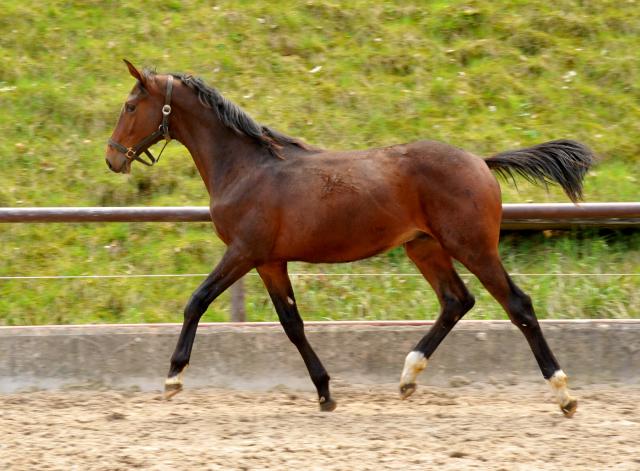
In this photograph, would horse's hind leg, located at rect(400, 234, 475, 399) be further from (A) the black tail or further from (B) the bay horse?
(A) the black tail

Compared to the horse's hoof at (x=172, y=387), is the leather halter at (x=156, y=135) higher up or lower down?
higher up

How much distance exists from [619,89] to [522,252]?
132 inches

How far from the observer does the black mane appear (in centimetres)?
428

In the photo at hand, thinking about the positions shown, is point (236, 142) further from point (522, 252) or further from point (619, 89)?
point (619, 89)

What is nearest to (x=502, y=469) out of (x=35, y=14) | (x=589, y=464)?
(x=589, y=464)

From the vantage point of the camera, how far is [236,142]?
14.1ft

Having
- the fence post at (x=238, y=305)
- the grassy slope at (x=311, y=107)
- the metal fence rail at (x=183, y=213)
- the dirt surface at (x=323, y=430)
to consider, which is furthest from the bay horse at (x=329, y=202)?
the grassy slope at (x=311, y=107)

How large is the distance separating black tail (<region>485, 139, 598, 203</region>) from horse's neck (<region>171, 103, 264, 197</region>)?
1558mm

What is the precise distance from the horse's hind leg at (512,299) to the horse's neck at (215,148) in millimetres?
1449

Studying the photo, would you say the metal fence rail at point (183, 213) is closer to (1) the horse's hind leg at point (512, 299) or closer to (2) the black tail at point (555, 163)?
(2) the black tail at point (555, 163)

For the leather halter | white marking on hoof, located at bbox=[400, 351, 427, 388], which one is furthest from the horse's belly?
the leather halter

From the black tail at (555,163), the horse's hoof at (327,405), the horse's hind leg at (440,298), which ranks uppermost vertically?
the black tail at (555,163)

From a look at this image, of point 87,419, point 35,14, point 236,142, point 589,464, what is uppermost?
point 35,14

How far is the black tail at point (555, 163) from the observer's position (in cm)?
423
